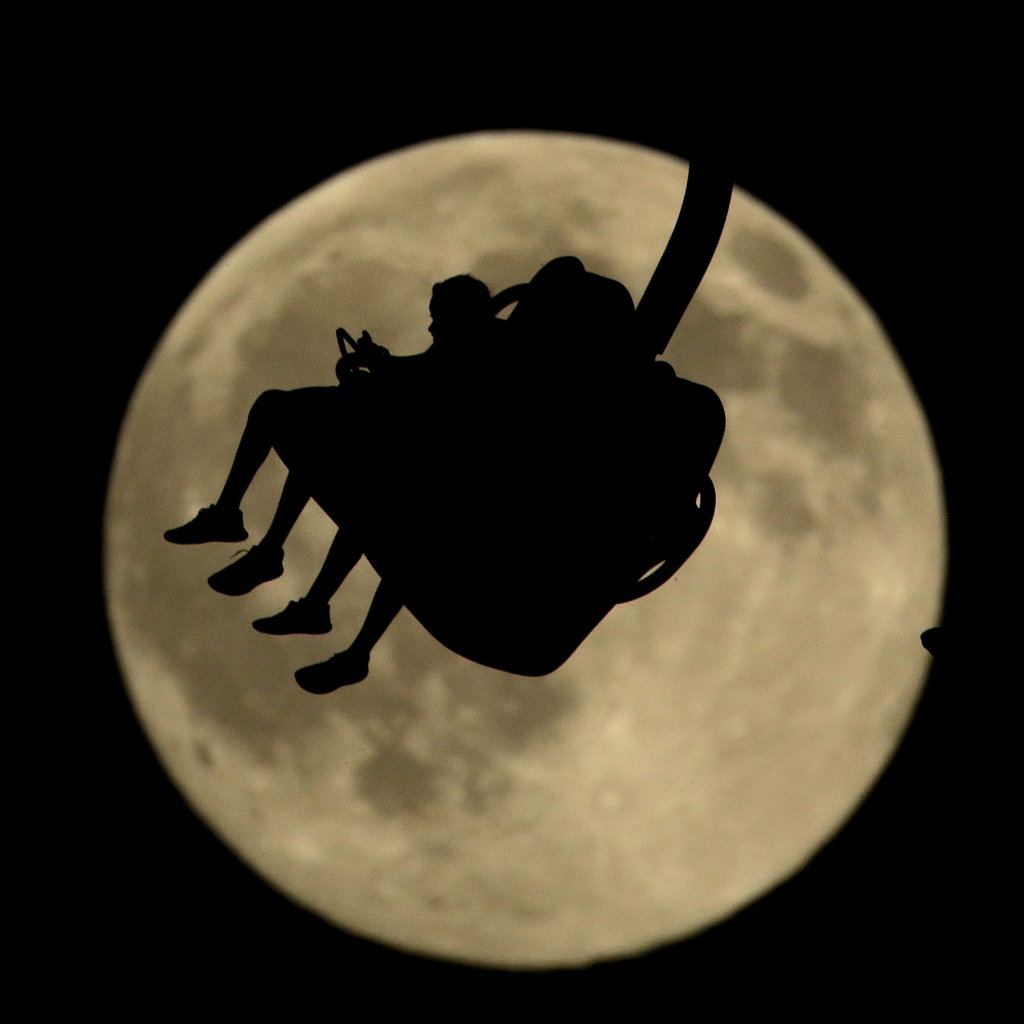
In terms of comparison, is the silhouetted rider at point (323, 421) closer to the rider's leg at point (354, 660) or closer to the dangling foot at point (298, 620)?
the dangling foot at point (298, 620)

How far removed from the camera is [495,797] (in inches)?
309

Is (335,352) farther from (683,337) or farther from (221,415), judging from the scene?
(683,337)

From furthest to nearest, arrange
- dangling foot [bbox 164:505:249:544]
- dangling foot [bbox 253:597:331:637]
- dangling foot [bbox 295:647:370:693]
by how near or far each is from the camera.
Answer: dangling foot [bbox 295:647:370:693] → dangling foot [bbox 253:597:331:637] → dangling foot [bbox 164:505:249:544]

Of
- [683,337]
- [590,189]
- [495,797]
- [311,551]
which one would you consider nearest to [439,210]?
[590,189]

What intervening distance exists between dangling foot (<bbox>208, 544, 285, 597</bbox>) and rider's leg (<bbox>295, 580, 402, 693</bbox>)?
0.57 m

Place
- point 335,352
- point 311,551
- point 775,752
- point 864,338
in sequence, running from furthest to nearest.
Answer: point 864,338
point 775,752
point 335,352
point 311,551

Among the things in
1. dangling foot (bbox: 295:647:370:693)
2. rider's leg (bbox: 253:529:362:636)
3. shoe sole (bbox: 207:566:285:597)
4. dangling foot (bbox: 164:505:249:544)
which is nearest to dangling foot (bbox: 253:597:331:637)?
rider's leg (bbox: 253:529:362:636)

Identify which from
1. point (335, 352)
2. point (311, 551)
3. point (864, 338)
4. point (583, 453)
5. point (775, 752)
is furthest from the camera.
Answer: point (864, 338)

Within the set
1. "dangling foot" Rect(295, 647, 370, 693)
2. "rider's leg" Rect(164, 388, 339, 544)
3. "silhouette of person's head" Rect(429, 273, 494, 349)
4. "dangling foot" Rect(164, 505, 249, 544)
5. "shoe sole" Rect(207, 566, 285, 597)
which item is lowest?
"dangling foot" Rect(295, 647, 370, 693)

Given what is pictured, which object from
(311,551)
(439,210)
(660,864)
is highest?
(439,210)

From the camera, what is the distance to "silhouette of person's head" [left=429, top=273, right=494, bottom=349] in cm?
579

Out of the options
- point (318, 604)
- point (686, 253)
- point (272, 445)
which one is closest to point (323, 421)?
point (272, 445)

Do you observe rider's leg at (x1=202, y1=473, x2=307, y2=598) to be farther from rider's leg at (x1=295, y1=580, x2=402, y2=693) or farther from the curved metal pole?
the curved metal pole

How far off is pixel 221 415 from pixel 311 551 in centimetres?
121
